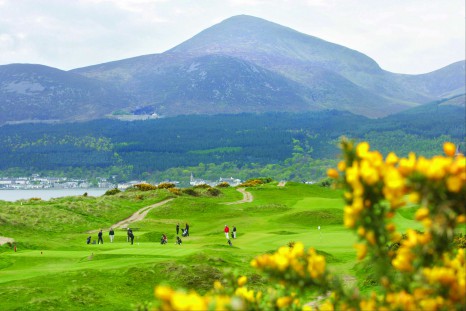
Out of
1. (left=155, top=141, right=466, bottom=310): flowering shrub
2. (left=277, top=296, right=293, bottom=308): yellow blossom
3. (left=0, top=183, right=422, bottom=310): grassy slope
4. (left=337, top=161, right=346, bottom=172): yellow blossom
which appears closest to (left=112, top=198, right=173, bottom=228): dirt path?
(left=0, top=183, right=422, bottom=310): grassy slope

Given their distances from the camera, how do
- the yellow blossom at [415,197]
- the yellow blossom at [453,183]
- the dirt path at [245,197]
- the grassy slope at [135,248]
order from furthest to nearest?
the dirt path at [245,197] → the grassy slope at [135,248] → the yellow blossom at [415,197] → the yellow blossom at [453,183]

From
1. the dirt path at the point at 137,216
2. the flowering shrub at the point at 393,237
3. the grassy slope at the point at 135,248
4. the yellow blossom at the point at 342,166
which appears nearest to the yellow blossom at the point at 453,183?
the flowering shrub at the point at 393,237

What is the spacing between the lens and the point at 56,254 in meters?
40.3

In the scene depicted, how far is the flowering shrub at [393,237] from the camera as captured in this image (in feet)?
21.6

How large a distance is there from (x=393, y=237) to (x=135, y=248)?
36.2m

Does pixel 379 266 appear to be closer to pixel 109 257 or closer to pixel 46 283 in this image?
pixel 46 283

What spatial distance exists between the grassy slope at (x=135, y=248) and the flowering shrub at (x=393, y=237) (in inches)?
55.0

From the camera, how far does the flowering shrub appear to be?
6582mm

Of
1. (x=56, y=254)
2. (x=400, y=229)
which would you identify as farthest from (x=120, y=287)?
(x=400, y=229)

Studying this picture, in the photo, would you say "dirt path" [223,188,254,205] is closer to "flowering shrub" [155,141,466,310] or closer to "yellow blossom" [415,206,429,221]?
"flowering shrub" [155,141,466,310]

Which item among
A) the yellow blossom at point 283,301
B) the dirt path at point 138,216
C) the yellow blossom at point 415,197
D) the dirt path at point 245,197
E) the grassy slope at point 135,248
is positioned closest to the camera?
the yellow blossom at point 415,197

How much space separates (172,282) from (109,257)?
344 inches

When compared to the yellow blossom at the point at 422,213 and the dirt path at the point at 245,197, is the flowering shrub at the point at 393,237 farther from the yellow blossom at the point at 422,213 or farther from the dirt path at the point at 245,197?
the dirt path at the point at 245,197

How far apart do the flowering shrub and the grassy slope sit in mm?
1396
